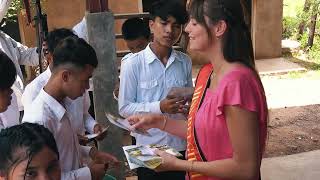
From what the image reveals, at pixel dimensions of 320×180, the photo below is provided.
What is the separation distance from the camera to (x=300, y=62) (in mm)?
9938

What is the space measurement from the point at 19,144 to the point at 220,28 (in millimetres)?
864

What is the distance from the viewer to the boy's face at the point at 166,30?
2.50 m

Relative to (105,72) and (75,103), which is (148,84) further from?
(105,72)

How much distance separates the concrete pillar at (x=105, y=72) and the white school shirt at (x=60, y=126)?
1640 mm

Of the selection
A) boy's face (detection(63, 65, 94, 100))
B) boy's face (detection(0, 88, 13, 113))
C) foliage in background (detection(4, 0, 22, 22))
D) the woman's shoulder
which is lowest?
boy's face (detection(0, 88, 13, 113))

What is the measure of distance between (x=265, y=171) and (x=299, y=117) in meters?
2.46

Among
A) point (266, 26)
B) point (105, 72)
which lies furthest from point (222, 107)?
point (266, 26)

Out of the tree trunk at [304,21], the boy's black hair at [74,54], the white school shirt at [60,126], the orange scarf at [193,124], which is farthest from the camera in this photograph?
the tree trunk at [304,21]

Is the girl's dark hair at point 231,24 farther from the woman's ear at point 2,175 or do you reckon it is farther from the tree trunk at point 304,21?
the tree trunk at point 304,21

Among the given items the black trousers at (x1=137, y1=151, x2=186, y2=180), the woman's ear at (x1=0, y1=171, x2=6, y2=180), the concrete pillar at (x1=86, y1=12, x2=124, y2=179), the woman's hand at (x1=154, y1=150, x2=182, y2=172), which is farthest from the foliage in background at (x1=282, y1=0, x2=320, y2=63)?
the woman's ear at (x1=0, y1=171, x2=6, y2=180)

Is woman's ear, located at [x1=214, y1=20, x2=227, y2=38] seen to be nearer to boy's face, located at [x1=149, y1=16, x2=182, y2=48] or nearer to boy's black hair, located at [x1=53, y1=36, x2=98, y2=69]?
boy's black hair, located at [x1=53, y1=36, x2=98, y2=69]

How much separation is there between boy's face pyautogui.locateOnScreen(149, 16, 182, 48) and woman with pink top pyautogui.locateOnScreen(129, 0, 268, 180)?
0.79 meters

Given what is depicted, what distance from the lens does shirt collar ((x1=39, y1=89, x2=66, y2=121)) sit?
1.90 meters

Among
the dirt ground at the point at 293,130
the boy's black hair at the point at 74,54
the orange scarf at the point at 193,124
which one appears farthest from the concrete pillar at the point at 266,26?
the orange scarf at the point at 193,124
